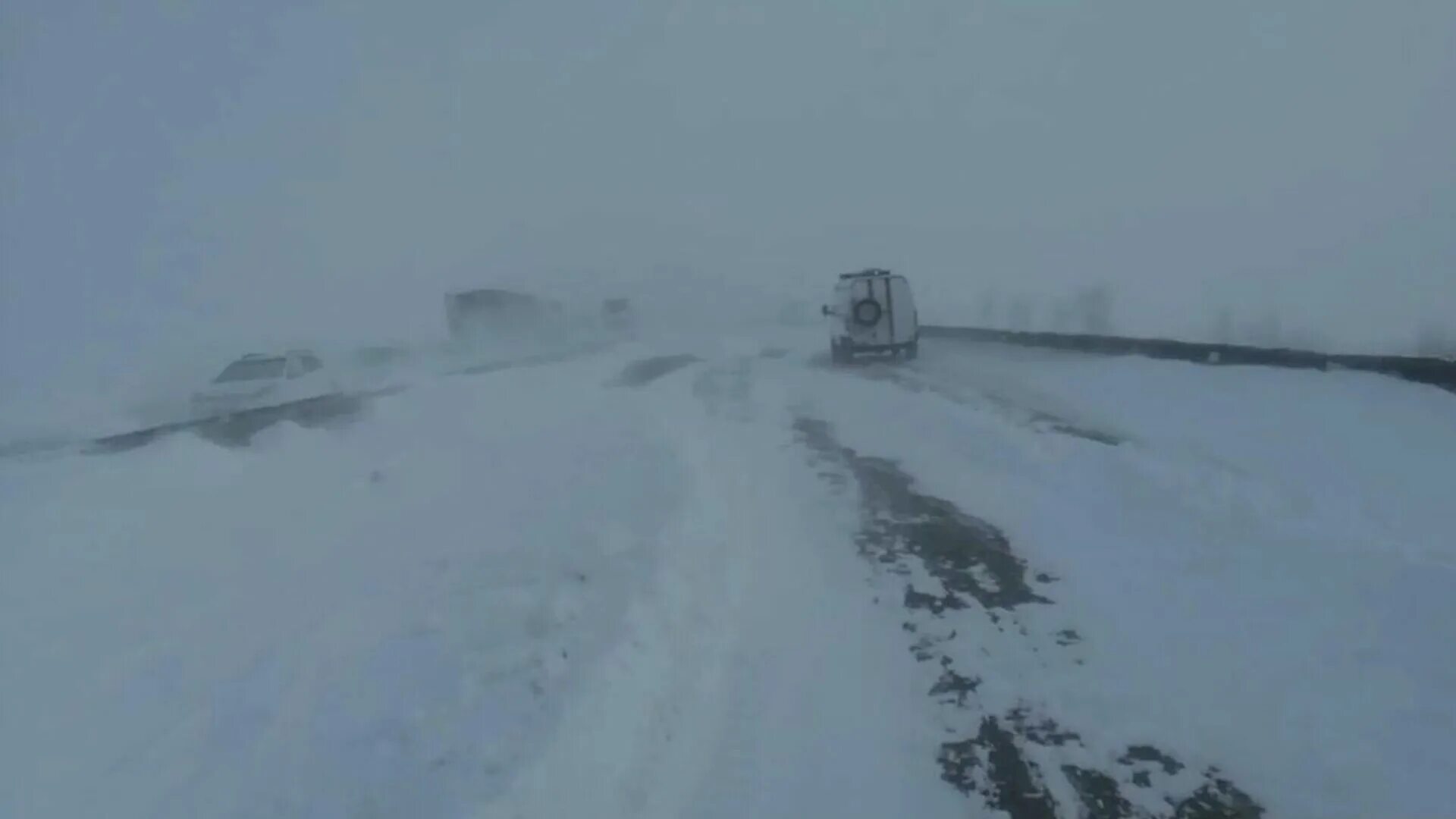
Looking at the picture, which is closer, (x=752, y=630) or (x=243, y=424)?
(x=752, y=630)

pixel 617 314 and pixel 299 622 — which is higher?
pixel 617 314

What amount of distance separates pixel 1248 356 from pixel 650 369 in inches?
647

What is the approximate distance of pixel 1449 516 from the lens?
789 cm

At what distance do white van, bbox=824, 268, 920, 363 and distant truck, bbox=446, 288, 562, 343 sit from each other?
73.7ft

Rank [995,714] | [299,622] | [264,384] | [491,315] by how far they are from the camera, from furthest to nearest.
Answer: [491,315]
[264,384]
[299,622]
[995,714]

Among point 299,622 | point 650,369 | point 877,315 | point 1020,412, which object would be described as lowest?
point 299,622

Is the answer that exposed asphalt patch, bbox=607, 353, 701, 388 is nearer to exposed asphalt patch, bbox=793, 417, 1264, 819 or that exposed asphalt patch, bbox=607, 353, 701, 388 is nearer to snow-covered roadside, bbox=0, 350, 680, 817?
snow-covered roadside, bbox=0, 350, 680, 817

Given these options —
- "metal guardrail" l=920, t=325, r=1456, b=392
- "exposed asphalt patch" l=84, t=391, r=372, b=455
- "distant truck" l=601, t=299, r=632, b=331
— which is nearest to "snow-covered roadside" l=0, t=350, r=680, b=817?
"exposed asphalt patch" l=84, t=391, r=372, b=455

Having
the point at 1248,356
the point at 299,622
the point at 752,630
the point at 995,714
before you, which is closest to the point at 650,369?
the point at 1248,356

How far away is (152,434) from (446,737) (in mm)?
12200

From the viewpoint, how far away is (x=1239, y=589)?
6613 mm

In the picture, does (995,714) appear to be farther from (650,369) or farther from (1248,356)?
(650,369)

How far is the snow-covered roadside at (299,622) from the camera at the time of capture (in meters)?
4.59

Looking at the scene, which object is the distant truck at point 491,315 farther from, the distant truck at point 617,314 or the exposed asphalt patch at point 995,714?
the exposed asphalt patch at point 995,714
